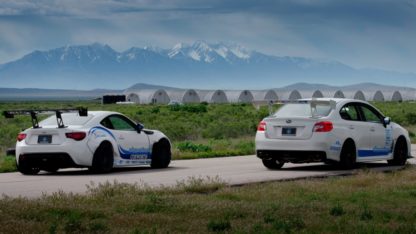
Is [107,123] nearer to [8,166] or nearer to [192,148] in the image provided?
[8,166]

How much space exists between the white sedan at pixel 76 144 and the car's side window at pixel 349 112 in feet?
14.3

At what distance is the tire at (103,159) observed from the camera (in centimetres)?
1931

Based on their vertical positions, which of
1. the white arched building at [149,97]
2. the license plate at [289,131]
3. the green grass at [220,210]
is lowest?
the white arched building at [149,97]

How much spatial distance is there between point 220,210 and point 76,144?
24.4ft

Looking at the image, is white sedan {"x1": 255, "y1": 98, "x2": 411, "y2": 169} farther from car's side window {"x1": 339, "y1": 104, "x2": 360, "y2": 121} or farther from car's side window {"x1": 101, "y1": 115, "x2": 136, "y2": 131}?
car's side window {"x1": 101, "y1": 115, "x2": 136, "y2": 131}

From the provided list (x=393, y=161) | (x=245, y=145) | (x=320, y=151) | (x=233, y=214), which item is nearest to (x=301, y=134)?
(x=320, y=151)

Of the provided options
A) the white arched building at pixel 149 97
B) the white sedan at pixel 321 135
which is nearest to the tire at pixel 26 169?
the white sedan at pixel 321 135

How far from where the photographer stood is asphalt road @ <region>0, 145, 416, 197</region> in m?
16.6

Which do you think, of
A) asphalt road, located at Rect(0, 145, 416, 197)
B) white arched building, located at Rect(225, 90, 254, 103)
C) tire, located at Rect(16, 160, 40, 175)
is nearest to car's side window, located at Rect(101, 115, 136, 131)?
asphalt road, located at Rect(0, 145, 416, 197)

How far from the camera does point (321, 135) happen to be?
20.1 m

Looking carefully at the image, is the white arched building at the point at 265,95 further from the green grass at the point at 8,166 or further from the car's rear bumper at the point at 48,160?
the car's rear bumper at the point at 48,160

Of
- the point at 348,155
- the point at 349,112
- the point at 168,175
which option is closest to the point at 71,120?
the point at 168,175

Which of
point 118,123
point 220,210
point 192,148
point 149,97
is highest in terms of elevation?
point 118,123

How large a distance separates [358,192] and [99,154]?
631 centimetres
